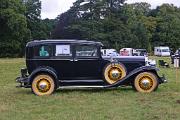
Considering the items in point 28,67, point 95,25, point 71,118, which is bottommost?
point 71,118

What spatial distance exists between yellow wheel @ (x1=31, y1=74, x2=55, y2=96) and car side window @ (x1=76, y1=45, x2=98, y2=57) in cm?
129

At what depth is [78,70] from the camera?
1542 centimetres

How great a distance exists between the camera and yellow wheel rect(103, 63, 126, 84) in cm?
1545

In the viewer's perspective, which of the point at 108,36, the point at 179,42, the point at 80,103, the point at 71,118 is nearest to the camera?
the point at 71,118

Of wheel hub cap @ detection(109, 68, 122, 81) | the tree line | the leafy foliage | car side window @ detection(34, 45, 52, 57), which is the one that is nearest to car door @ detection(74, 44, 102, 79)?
wheel hub cap @ detection(109, 68, 122, 81)

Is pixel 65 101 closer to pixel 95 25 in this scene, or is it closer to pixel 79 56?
pixel 79 56

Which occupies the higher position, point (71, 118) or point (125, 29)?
point (125, 29)

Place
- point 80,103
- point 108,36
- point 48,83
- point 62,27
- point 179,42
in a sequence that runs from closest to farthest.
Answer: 1. point 80,103
2. point 48,83
3. point 108,36
4. point 62,27
5. point 179,42

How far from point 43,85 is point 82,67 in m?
1.43

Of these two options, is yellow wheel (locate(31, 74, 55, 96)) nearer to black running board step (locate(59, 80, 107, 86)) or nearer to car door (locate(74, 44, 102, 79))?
black running board step (locate(59, 80, 107, 86))

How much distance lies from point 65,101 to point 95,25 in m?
76.5

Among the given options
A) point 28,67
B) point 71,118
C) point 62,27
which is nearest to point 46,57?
point 28,67

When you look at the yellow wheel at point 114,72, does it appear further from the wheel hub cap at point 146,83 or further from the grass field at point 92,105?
the wheel hub cap at point 146,83

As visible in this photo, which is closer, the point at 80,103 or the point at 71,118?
the point at 71,118
